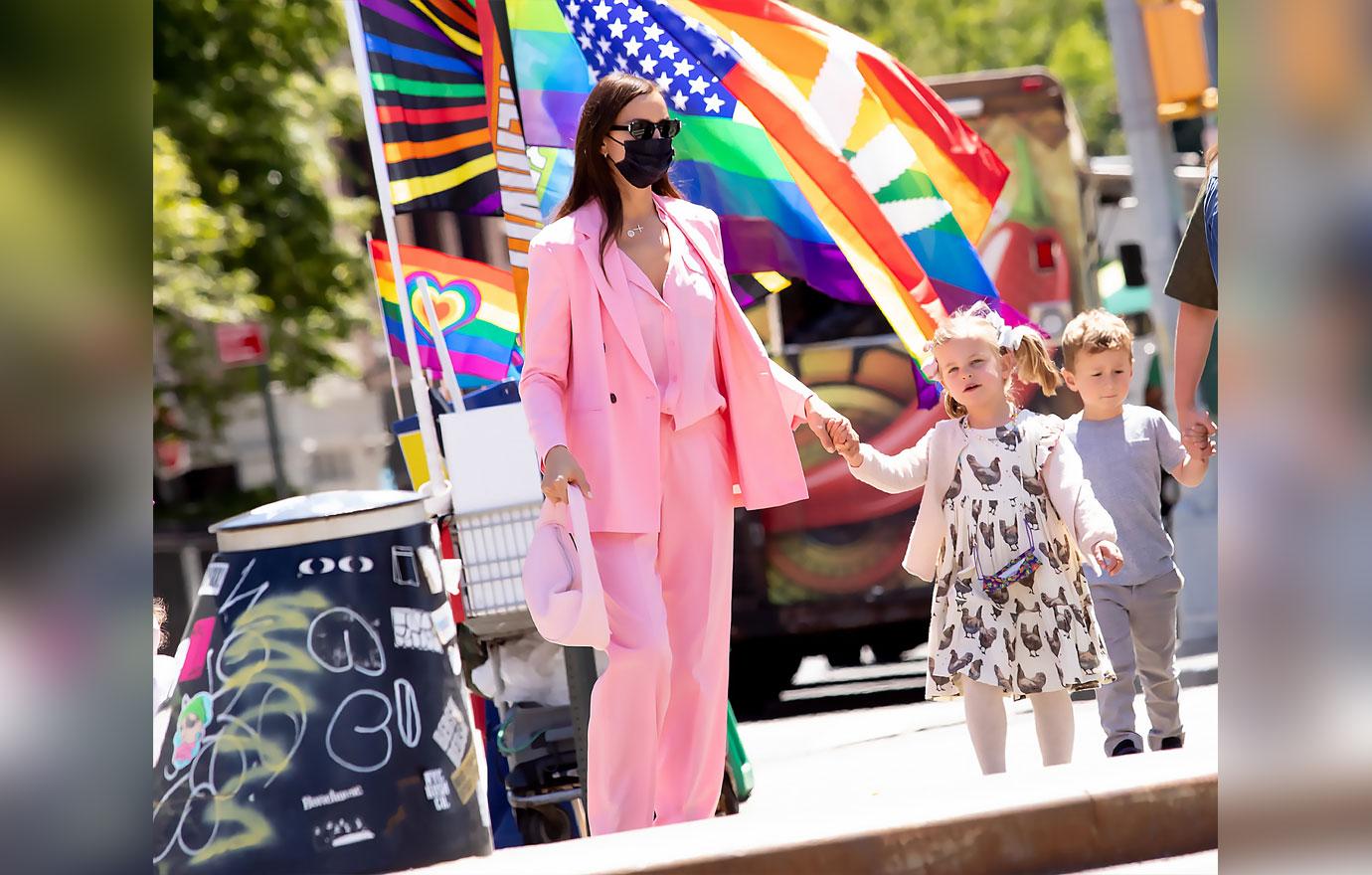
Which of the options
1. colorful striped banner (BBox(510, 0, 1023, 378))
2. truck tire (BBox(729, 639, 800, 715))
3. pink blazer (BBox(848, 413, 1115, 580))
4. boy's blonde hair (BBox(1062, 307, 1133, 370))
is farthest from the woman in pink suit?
truck tire (BBox(729, 639, 800, 715))

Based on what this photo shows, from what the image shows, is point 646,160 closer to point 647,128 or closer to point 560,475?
point 647,128

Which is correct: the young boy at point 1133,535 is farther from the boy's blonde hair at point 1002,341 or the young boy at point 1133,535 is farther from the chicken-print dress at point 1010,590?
the chicken-print dress at point 1010,590

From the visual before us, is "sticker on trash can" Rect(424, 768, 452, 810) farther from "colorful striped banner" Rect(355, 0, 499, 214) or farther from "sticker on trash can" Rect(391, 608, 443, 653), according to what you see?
"colorful striped banner" Rect(355, 0, 499, 214)

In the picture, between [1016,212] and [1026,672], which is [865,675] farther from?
[1026,672]

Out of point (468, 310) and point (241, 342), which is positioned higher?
point (241, 342)

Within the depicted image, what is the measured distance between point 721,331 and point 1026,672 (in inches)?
48.1

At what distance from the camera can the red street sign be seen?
17.8m

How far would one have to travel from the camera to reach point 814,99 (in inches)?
232

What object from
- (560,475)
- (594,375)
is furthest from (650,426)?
(560,475)

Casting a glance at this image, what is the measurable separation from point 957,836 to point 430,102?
3494 mm

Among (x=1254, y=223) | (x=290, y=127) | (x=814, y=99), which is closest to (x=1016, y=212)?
(x=814, y=99)

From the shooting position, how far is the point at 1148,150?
32.4 ft

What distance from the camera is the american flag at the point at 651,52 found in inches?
216

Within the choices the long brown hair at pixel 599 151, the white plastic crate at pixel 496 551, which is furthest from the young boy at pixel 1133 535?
the white plastic crate at pixel 496 551
